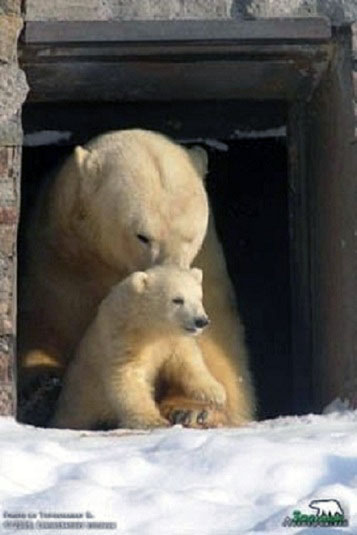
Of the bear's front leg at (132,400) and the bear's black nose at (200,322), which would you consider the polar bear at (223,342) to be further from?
the bear's black nose at (200,322)

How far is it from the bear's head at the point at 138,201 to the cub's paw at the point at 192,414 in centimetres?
49

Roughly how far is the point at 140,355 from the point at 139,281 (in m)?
0.27

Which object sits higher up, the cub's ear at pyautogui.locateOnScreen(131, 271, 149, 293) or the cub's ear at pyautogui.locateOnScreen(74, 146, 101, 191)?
the cub's ear at pyautogui.locateOnScreen(74, 146, 101, 191)

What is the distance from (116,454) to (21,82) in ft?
5.78

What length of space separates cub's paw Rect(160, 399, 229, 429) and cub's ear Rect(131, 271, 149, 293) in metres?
0.43

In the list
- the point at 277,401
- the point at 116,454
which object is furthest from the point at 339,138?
the point at 116,454

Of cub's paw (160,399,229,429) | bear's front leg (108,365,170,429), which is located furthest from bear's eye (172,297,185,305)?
cub's paw (160,399,229,429)

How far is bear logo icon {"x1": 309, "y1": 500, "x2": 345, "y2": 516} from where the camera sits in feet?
16.3

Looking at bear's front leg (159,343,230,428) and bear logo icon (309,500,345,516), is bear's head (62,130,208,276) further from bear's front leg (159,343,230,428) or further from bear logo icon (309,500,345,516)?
bear logo icon (309,500,345,516)

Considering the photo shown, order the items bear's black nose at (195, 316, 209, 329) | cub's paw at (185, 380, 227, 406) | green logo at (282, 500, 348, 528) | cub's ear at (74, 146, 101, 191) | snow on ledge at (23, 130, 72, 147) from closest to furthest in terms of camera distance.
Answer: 1. green logo at (282, 500, 348, 528)
2. bear's black nose at (195, 316, 209, 329)
3. cub's paw at (185, 380, 227, 406)
4. cub's ear at (74, 146, 101, 191)
5. snow on ledge at (23, 130, 72, 147)

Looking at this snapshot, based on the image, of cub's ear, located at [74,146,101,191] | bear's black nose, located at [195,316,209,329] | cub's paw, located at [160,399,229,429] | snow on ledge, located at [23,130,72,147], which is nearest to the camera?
bear's black nose, located at [195,316,209,329]

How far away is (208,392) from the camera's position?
6.84 m

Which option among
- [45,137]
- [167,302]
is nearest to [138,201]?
[167,302]

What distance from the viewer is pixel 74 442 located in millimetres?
6012
